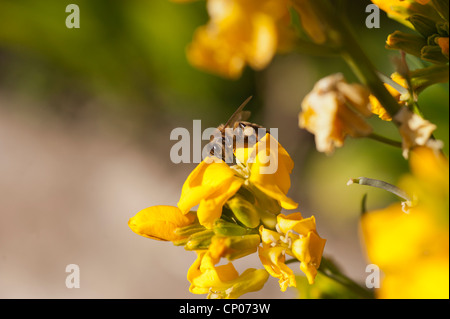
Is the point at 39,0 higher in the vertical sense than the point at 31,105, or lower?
higher

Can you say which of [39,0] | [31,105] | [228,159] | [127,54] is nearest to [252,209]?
[228,159]

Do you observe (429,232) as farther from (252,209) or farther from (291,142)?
(291,142)

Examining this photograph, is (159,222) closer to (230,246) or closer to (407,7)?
(230,246)

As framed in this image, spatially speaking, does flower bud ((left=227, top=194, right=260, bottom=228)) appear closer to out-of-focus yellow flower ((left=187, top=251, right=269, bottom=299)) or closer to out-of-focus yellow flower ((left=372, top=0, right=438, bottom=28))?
out-of-focus yellow flower ((left=187, top=251, right=269, bottom=299))

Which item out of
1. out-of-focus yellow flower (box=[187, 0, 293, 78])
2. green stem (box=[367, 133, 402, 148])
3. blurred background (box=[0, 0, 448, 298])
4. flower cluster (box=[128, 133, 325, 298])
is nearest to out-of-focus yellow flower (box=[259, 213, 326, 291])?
flower cluster (box=[128, 133, 325, 298])

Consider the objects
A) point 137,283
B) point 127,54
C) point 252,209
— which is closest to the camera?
point 252,209

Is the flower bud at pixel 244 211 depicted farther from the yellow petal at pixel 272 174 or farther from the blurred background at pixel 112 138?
the blurred background at pixel 112 138

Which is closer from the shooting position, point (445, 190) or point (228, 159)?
point (445, 190)

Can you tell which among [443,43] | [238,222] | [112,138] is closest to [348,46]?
[443,43]
